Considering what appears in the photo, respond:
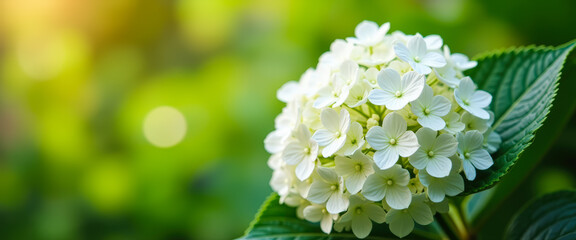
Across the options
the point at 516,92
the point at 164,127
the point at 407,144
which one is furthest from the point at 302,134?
the point at 164,127

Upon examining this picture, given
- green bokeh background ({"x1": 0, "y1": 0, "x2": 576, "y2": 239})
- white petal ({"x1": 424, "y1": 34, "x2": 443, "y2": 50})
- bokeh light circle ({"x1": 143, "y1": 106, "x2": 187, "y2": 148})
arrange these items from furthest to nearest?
bokeh light circle ({"x1": 143, "y1": 106, "x2": 187, "y2": 148})
green bokeh background ({"x1": 0, "y1": 0, "x2": 576, "y2": 239})
white petal ({"x1": 424, "y1": 34, "x2": 443, "y2": 50})

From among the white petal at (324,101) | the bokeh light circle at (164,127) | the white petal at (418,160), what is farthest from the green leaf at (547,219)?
the bokeh light circle at (164,127)

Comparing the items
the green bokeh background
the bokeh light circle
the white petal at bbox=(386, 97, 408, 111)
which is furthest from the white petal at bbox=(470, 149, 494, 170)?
the bokeh light circle

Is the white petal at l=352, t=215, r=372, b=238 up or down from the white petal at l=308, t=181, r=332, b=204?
down

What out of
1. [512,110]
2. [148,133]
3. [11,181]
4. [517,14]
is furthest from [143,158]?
[512,110]

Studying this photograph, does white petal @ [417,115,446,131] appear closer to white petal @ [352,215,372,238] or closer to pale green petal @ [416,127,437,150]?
pale green petal @ [416,127,437,150]

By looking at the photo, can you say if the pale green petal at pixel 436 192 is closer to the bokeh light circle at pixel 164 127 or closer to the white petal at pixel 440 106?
the white petal at pixel 440 106
